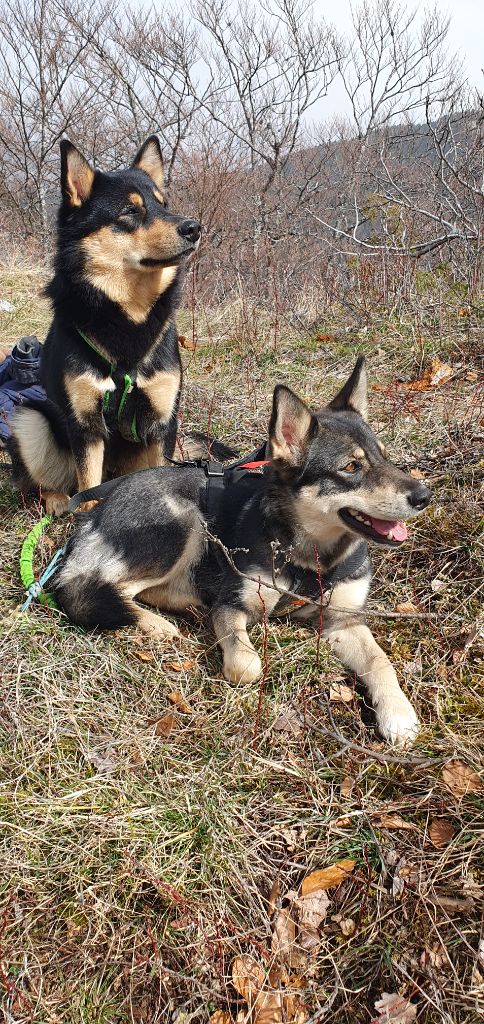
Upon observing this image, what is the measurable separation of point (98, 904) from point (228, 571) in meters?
1.48

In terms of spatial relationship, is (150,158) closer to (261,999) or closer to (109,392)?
(109,392)

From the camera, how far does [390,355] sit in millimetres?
5973

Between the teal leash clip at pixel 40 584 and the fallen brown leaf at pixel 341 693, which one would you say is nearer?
the fallen brown leaf at pixel 341 693

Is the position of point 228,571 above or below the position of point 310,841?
above

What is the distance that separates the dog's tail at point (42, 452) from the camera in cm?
425

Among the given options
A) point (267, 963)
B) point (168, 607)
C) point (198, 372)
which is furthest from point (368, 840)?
point (198, 372)

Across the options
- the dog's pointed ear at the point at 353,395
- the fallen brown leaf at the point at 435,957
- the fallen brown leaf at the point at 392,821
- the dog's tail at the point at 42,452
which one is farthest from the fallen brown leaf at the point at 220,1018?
the dog's tail at the point at 42,452

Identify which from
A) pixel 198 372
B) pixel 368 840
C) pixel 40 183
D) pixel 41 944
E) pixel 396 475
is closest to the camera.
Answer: pixel 41 944

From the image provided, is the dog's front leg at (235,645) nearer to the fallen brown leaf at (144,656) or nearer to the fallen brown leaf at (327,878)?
the fallen brown leaf at (144,656)

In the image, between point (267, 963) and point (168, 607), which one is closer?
point (267, 963)

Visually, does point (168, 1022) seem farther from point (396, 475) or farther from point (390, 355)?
point (390, 355)

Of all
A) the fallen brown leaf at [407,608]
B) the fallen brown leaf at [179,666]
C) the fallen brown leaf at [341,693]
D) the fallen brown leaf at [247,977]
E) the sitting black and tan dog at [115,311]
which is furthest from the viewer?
the sitting black and tan dog at [115,311]

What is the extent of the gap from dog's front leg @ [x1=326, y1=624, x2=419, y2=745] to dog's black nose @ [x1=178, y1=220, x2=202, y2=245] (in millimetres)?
2288

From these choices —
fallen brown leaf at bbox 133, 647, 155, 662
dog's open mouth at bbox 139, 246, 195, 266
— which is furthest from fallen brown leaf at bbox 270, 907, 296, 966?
dog's open mouth at bbox 139, 246, 195, 266
